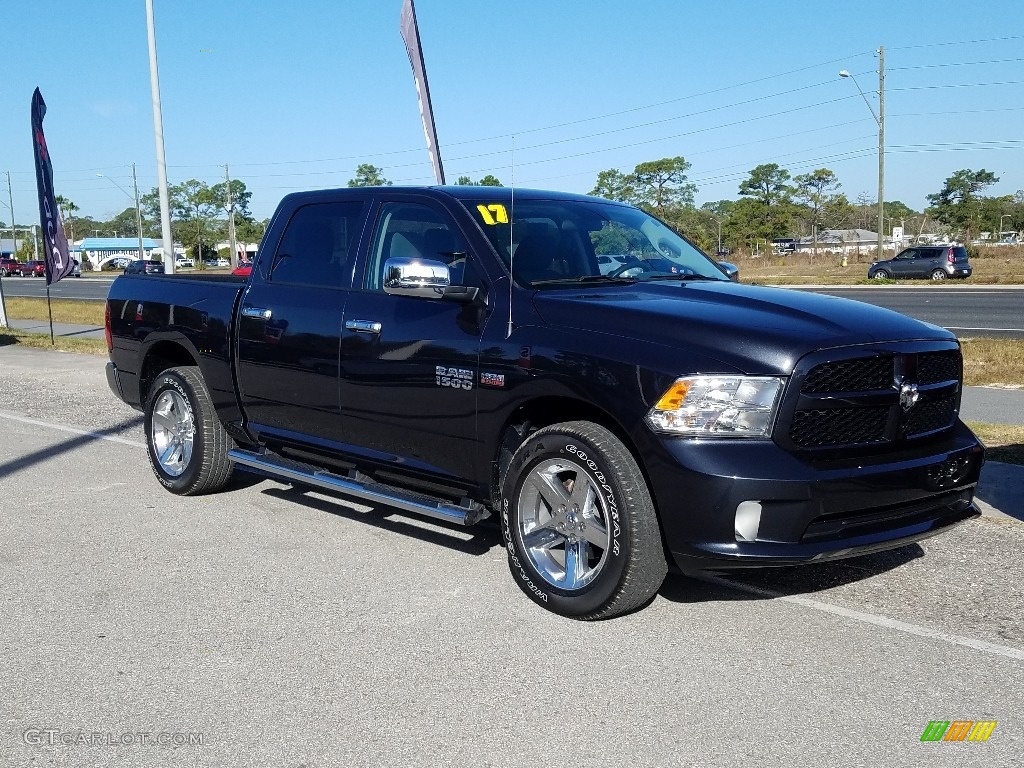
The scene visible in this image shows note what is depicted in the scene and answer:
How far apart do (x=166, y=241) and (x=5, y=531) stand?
15392 mm

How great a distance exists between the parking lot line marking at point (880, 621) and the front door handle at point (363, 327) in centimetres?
203

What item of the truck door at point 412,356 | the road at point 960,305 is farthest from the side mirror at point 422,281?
the road at point 960,305

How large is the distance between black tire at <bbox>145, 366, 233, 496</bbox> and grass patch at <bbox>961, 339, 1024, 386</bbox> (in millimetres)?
8180

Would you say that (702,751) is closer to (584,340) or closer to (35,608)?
(584,340)

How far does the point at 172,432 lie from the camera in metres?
6.91

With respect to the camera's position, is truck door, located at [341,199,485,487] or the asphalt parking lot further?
truck door, located at [341,199,485,487]

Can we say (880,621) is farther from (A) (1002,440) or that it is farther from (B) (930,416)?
(A) (1002,440)

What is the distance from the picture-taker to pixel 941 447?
4.39 metres

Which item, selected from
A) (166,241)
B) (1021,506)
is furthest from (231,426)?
(166,241)

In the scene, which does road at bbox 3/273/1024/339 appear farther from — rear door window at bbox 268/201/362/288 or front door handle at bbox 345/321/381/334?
front door handle at bbox 345/321/381/334

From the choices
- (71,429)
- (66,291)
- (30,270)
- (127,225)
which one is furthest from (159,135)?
(127,225)

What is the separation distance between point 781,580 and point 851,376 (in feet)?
4.38

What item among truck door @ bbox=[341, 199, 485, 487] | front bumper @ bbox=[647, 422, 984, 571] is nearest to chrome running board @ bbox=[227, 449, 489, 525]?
truck door @ bbox=[341, 199, 485, 487]

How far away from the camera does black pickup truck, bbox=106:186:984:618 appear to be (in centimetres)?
400
